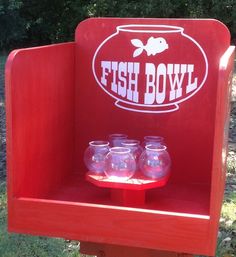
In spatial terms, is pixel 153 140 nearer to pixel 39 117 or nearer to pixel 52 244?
pixel 39 117

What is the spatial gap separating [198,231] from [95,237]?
12.1 inches

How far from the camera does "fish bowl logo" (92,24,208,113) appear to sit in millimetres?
2043

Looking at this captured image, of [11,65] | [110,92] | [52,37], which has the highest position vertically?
[11,65]

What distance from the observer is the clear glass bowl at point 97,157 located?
1.89 m

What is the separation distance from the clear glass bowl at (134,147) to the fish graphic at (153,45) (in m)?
0.36

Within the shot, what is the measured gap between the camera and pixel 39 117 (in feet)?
5.89

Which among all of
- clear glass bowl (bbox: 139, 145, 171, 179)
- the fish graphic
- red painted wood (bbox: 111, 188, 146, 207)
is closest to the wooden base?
red painted wood (bbox: 111, 188, 146, 207)

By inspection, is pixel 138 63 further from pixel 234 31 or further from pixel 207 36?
pixel 234 31

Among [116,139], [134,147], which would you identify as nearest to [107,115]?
[116,139]

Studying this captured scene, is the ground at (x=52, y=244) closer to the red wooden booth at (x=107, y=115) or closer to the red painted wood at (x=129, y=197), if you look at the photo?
the red wooden booth at (x=107, y=115)

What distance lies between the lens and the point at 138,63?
82.4 inches

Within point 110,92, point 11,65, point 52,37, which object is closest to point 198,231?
point 11,65

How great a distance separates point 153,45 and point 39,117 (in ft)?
1.86

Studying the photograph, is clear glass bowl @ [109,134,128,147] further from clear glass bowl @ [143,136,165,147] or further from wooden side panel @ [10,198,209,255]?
wooden side panel @ [10,198,209,255]
